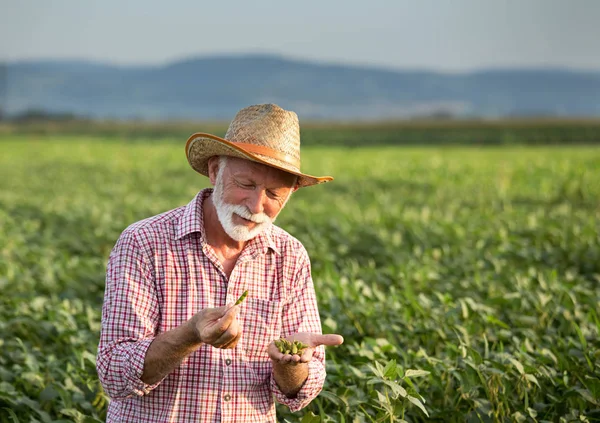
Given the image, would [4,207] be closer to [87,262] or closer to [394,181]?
[87,262]

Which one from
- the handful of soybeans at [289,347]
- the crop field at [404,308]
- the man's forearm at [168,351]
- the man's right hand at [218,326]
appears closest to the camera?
the man's right hand at [218,326]

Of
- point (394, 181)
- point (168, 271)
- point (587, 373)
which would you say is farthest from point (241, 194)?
point (394, 181)

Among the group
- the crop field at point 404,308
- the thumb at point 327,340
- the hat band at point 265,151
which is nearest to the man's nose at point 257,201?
the hat band at point 265,151

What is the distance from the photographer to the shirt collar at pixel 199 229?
2.56 metres

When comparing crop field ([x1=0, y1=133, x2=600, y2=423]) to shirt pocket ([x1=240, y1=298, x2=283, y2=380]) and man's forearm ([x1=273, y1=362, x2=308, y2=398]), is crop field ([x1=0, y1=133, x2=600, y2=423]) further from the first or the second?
shirt pocket ([x1=240, y1=298, x2=283, y2=380])

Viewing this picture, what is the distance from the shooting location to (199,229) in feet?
8.39

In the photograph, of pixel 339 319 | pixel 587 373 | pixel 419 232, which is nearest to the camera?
pixel 587 373

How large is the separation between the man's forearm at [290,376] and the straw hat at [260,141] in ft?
1.83

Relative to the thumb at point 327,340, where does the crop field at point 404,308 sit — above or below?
Result: below

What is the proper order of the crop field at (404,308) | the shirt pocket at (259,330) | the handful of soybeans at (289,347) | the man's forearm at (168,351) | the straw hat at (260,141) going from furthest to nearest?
the crop field at (404,308), the shirt pocket at (259,330), the straw hat at (260,141), the handful of soybeans at (289,347), the man's forearm at (168,351)

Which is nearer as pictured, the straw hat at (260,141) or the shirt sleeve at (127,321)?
the shirt sleeve at (127,321)

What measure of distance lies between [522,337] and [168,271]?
2666mm

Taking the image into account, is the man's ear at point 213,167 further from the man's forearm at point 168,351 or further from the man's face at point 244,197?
the man's forearm at point 168,351

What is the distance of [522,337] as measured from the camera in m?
4.62
